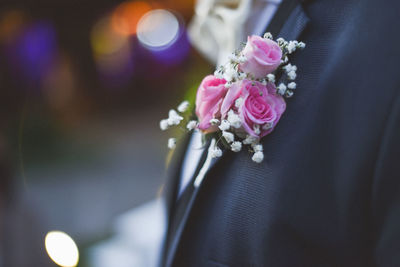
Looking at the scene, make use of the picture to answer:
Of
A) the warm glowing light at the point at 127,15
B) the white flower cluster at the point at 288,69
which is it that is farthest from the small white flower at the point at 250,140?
the warm glowing light at the point at 127,15

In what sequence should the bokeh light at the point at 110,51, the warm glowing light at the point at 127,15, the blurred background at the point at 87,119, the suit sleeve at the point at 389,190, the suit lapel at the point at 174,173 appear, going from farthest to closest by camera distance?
1. the bokeh light at the point at 110,51
2. the warm glowing light at the point at 127,15
3. the blurred background at the point at 87,119
4. the suit lapel at the point at 174,173
5. the suit sleeve at the point at 389,190

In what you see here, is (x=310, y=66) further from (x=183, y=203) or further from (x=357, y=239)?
(x=183, y=203)

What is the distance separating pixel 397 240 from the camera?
0.95 metres

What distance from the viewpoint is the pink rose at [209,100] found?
1.15 meters

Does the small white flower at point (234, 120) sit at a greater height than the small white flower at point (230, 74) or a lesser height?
lesser

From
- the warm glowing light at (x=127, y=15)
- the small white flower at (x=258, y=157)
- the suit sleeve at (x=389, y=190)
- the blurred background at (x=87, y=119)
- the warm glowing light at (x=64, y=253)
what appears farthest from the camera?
the warm glowing light at (x=127, y=15)

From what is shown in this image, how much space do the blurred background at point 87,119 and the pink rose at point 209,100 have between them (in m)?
1.36

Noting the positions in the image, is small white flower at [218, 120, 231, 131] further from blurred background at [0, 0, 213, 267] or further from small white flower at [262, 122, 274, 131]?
blurred background at [0, 0, 213, 267]

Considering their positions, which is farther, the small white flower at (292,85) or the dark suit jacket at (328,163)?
the small white flower at (292,85)

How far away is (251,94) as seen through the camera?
111 cm

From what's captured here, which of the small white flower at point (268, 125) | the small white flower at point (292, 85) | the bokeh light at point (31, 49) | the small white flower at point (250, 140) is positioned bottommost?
the small white flower at point (250, 140)

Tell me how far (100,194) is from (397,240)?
188 inches

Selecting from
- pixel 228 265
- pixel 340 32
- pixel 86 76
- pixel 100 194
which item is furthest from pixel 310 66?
pixel 86 76

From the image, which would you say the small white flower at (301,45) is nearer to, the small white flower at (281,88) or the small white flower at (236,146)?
the small white flower at (281,88)
